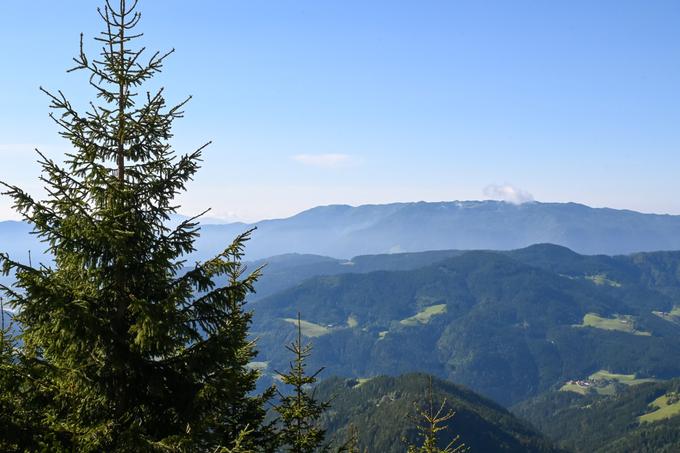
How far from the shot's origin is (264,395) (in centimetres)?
1825

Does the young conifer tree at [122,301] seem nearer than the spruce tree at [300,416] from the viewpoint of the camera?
Yes

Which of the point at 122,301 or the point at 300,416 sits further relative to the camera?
the point at 300,416

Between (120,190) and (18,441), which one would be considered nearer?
(18,441)

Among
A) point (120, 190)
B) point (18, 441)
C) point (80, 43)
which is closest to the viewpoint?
point (18, 441)

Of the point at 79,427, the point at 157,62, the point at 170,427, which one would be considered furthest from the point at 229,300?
the point at 157,62

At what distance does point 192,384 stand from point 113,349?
192cm

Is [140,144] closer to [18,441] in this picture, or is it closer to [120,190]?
[120,190]

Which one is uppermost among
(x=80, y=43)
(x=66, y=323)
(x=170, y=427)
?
(x=80, y=43)

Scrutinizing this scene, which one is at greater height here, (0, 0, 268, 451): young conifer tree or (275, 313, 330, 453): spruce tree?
(0, 0, 268, 451): young conifer tree

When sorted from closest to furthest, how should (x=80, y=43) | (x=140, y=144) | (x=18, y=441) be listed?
(x=18, y=441) < (x=80, y=43) < (x=140, y=144)

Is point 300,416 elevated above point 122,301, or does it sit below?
below

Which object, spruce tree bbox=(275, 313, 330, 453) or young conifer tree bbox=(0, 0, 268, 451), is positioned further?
spruce tree bbox=(275, 313, 330, 453)

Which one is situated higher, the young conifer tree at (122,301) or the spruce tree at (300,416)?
the young conifer tree at (122,301)

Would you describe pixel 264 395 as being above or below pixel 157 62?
below
